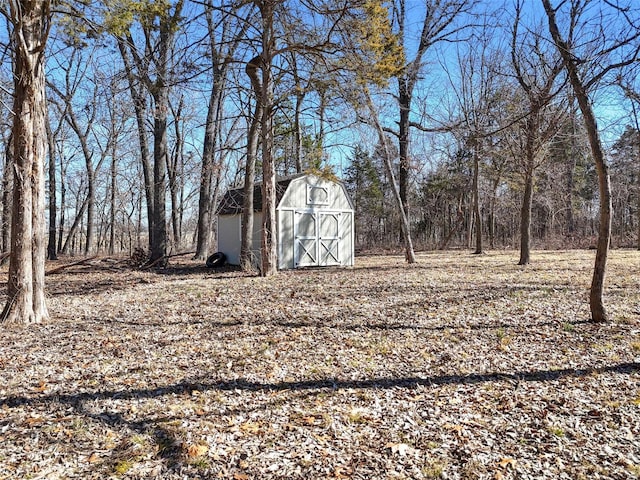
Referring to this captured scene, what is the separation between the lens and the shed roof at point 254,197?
15336mm

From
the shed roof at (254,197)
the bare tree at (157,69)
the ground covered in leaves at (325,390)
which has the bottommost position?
the ground covered in leaves at (325,390)

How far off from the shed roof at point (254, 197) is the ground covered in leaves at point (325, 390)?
7823 millimetres

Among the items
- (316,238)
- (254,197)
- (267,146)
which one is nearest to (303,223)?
(316,238)

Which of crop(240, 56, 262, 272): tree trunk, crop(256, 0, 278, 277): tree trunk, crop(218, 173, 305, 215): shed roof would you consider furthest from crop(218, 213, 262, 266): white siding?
crop(256, 0, 278, 277): tree trunk

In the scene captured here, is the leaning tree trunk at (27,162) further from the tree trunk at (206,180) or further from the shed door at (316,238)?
the tree trunk at (206,180)

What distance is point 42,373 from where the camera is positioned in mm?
4492

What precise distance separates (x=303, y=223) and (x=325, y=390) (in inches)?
468

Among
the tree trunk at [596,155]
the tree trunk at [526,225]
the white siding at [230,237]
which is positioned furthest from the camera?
the white siding at [230,237]

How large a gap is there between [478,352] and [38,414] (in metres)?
4.45

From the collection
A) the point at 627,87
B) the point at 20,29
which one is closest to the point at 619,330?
the point at 627,87

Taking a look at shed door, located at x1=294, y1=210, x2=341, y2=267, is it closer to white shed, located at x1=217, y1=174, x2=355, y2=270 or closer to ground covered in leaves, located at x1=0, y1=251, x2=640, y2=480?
white shed, located at x1=217, y1=174, x2=355, y2=270

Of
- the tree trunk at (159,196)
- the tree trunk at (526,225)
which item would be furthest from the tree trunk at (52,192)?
the tree trunk at (526,225)

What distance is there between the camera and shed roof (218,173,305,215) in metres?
15.3

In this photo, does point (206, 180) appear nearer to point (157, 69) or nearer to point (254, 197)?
point (254, 197)
